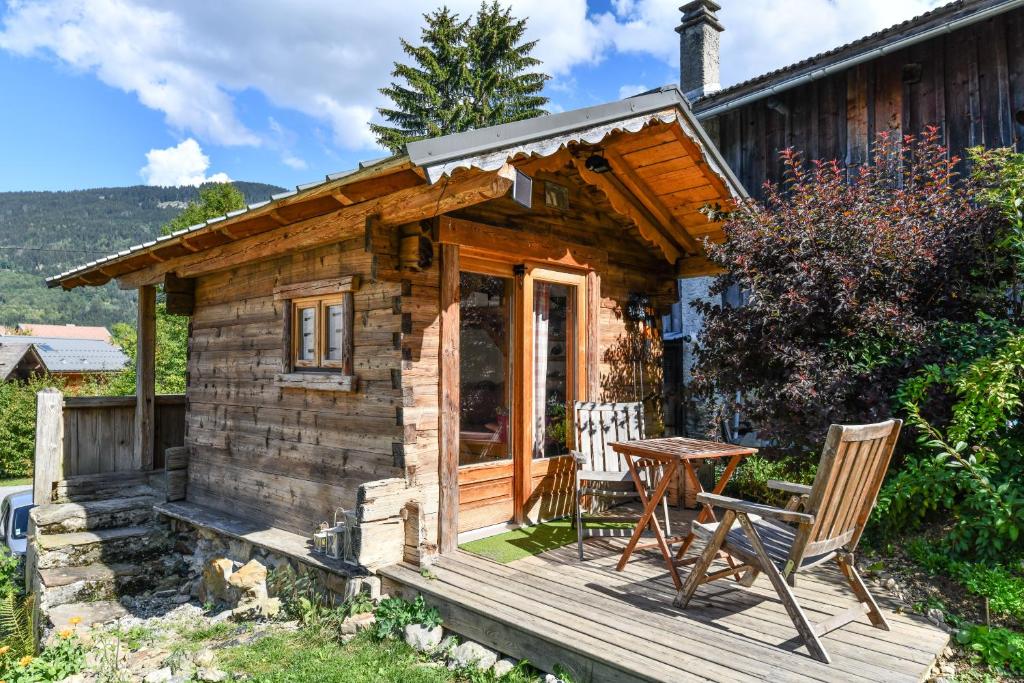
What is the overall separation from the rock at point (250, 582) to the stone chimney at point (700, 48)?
9.22m

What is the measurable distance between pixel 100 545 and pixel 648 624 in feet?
18.7

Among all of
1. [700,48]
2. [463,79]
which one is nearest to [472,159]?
[700,48]

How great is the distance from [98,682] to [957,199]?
23.1 feet

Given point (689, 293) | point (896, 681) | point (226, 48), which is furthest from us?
point (226, 48)

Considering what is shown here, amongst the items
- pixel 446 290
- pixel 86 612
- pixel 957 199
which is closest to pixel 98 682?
pixel 86 612

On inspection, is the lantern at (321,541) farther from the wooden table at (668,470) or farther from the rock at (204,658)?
the wooden table at (668,470)

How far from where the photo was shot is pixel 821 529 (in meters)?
3.03

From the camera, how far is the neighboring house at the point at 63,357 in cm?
2277

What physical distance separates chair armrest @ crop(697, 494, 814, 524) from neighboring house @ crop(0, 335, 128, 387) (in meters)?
23.1

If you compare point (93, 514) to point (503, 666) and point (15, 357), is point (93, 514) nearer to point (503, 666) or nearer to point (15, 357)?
point (503, 666)

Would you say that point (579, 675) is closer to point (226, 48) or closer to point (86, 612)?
point (86, 612)

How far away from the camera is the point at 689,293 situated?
403 inches

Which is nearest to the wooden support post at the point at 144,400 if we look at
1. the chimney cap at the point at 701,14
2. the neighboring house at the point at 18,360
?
the chimney cap at the point at 701,14

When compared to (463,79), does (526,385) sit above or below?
below
